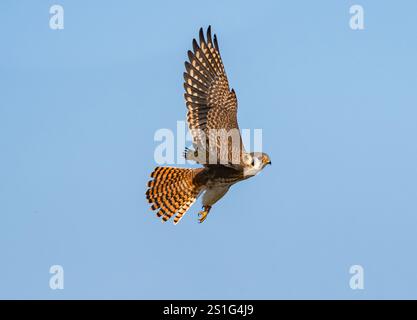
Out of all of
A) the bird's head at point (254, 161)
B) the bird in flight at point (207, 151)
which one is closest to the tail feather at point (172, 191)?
the bird in flight at point (207, 151)

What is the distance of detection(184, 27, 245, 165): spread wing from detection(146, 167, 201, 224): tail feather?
0.84m

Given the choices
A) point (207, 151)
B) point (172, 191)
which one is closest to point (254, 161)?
point (207, 151)

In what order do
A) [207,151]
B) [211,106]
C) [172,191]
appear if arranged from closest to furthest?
[207,151]
[211,106]
[172,191]

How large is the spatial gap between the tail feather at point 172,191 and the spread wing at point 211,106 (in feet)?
2.77

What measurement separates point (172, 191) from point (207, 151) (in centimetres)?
146

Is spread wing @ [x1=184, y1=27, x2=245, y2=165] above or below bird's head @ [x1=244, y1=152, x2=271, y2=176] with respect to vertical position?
above

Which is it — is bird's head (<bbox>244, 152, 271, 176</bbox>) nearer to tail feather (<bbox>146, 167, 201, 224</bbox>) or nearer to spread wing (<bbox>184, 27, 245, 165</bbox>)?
spread wing (<bbox>184, 27, 245, 165</bbox>)

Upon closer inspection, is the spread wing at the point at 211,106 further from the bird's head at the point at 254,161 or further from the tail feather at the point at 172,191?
the tail feather at the point at 172,191

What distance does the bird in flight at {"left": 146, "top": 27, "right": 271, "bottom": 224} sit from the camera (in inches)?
A: 632

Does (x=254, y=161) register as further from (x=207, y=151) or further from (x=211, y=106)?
(x=211, y=106)

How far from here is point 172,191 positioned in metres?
17.1

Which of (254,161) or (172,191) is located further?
(172,191)

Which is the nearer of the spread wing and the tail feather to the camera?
the spread wing

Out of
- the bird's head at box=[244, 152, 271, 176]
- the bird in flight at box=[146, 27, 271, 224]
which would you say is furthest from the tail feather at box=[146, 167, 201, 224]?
the bird's head at box=[244, 152, 271, 176]
